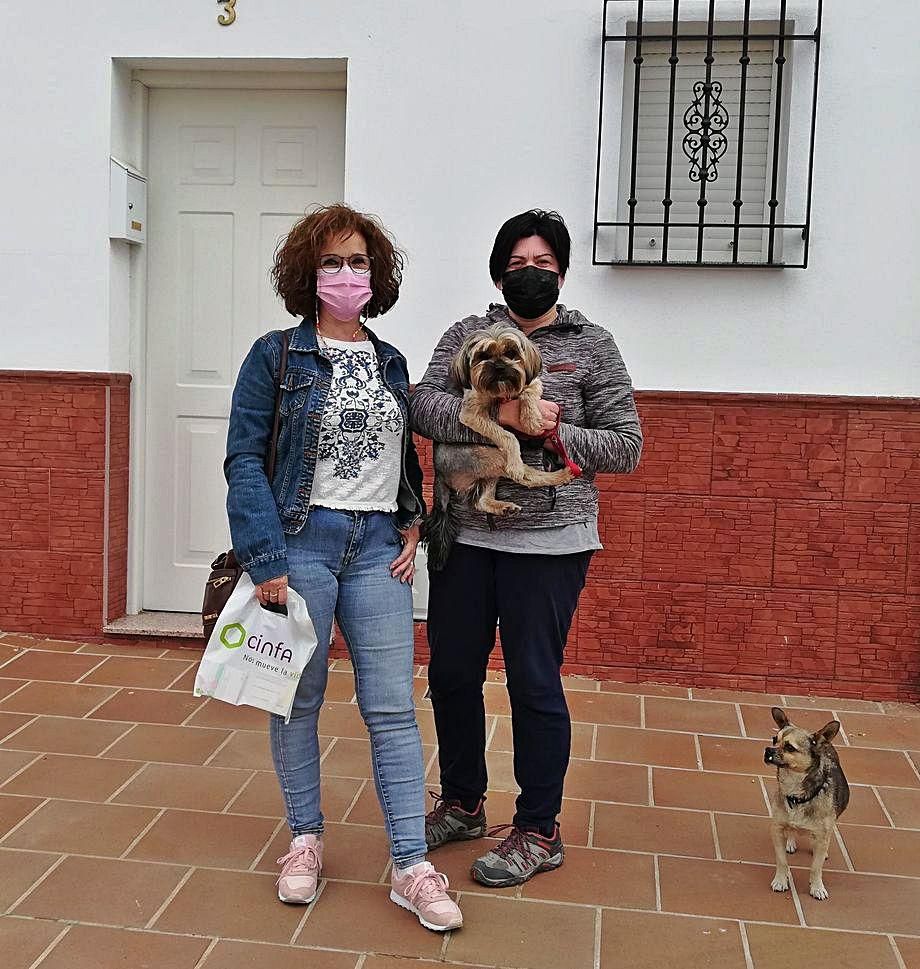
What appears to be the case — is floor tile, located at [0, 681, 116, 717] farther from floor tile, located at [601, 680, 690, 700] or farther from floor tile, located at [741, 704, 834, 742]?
floor tile, located at [741, 704, 834, 742]

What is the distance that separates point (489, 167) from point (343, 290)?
2283mm

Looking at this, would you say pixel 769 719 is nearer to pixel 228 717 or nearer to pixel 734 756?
pixel 734 756

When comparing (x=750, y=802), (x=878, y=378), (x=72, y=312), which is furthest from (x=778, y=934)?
(x=72, y=312)

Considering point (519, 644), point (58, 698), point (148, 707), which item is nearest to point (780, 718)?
point (519, 644)

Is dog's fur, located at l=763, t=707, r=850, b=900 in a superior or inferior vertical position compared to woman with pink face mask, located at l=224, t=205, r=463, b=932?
inferior

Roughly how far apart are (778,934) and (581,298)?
2.87 m

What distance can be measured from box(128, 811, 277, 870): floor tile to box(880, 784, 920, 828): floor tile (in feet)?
6.61

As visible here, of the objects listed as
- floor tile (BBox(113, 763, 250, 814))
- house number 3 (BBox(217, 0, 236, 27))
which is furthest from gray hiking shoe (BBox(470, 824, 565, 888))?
house number 3 (BBox(217, 0, 236, 27))

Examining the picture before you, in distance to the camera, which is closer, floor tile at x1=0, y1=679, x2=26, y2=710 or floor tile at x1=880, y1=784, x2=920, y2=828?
floor tile at x1=880, y1=784, x2=920, y2=828

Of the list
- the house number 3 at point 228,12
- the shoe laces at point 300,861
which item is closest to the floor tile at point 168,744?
the shoe laces at point 300,861

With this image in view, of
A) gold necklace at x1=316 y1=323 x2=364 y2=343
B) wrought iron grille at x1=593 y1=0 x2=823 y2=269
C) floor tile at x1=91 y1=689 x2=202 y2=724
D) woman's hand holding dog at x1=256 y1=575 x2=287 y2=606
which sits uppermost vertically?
wrought iron grille at x1=593 y1=0 x2=823 y2=269

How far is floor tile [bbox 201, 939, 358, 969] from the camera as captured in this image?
9.83 ft

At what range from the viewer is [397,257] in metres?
3.46

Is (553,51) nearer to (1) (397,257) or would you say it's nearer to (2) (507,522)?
(1) (397,257)
